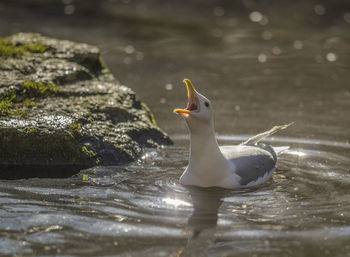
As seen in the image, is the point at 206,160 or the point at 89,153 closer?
the point at 206,160

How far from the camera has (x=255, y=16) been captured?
18.1 m

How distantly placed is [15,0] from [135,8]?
156 inches

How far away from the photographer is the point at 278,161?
289 inches

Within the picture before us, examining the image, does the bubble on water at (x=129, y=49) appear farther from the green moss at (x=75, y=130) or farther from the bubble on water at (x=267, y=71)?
the green moss at (x=75, y=130)

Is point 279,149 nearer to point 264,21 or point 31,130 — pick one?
point 31,130

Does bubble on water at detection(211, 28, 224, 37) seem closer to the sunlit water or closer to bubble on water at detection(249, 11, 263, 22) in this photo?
bubble on water at detection(249, 11, 263, 22)

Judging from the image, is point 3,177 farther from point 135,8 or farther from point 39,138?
point 135,8

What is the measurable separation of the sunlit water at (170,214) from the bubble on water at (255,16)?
11.2m

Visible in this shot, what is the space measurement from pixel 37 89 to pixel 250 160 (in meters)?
2.99

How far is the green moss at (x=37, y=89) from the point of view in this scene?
773 centimetres

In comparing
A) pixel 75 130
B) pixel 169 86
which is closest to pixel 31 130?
pixel 75 130

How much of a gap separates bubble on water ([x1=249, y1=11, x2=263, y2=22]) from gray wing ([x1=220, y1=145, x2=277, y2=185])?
11301 millimetres

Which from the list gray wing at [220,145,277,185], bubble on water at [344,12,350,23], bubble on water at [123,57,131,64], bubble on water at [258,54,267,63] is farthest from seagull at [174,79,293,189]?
bubble on water at [344,12,350,23]

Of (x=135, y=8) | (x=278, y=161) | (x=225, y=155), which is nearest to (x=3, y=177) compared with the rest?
(x=225, y=155)
